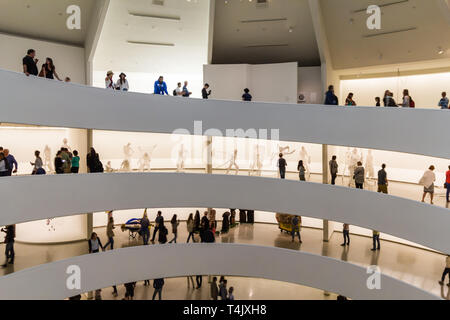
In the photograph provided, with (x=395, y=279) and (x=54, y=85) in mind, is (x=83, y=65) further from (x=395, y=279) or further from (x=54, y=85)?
(x=395, y=279)

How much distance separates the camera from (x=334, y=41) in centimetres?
1722

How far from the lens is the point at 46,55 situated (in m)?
16.1

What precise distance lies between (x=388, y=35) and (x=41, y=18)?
14143 mm

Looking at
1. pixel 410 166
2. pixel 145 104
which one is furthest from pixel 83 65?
pixel 410 166

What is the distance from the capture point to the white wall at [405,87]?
17453mm

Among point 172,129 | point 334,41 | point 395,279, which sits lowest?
point 395,279

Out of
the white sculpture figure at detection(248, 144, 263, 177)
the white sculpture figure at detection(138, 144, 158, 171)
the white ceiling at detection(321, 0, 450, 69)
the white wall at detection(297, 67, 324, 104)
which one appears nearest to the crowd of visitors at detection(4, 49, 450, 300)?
the white ceiling at detection(321, 0, 450, 69)

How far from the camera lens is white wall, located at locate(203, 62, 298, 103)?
58.1 feet

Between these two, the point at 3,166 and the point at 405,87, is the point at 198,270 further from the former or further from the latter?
the point at 405,87

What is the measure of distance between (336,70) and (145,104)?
10143mm

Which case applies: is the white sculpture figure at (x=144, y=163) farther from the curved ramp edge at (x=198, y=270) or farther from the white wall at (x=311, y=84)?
the white wall at (x=311, y=84)

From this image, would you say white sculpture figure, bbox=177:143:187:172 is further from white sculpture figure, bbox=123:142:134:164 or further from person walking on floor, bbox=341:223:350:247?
person walking on floor, bbox=341:223:350:247

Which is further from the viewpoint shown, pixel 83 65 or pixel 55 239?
pixel 83 65

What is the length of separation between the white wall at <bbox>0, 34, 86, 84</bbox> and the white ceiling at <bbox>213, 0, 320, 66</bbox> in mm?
6498
